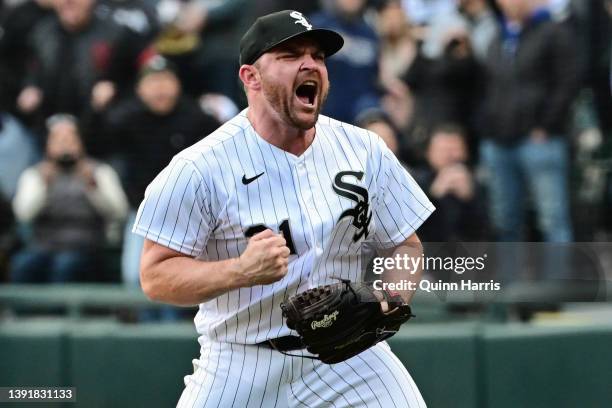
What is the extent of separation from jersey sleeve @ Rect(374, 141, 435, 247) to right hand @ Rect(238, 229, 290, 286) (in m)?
0.71

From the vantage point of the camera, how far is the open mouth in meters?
3.65

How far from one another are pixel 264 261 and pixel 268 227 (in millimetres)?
321

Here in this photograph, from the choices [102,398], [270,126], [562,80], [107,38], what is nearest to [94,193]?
[107,38]

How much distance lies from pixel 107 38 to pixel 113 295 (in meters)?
2.07

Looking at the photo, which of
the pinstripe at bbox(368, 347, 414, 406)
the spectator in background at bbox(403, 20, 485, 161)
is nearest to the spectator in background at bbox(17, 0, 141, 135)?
the spectator in background at bbox(403, 20, 485, 161)

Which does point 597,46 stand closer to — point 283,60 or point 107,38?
point 107,38

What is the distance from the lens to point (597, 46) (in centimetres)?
688

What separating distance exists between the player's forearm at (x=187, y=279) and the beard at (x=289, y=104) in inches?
20.8

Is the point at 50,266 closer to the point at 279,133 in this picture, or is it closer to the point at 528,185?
the point at 528,185

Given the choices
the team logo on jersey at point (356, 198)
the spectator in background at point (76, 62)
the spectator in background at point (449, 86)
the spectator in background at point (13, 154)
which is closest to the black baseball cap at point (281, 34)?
the team logo on jersey at point (356, 198)

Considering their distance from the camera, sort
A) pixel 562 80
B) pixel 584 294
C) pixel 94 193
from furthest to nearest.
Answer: pixel 94 193 → pixel 562 80 → pixel 584 294

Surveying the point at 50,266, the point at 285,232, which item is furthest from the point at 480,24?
the point at 285,232

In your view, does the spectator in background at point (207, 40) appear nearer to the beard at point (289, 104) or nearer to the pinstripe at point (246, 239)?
the pinstripe at point (246, 239)

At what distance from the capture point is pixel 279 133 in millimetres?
3795
